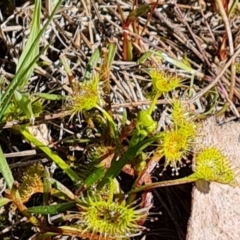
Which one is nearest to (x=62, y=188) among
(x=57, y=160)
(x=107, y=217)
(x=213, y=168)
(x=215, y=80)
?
(x=57, y=160)

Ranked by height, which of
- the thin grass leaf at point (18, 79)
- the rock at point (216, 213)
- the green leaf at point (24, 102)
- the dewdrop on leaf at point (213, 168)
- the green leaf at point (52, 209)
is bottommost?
the rock at point (216, 213)

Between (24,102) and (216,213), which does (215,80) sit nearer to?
(216,213)

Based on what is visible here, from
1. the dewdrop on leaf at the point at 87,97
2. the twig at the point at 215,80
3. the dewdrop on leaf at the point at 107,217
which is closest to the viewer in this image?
the dewdrop on leaf at the point at 107,217

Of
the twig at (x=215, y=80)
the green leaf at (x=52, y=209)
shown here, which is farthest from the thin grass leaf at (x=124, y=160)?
the twig at (x=215, y=80)

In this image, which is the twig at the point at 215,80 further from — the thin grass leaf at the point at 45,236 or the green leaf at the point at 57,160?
the thin grass leaf at the point at 45,236

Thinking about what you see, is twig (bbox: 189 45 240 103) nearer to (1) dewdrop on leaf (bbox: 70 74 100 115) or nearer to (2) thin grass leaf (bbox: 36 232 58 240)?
(1) dewdrop on leaf (bbox: 70 74 100 115)

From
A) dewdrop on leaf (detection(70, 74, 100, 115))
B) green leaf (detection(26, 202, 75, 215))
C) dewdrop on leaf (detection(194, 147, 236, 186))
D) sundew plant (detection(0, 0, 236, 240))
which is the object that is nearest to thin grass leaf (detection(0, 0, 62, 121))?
sundew plant (detection(0, 0, 236, 240))

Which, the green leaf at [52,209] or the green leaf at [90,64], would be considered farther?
the green leaf at [90,64]

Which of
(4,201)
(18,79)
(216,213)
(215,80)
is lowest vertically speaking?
(216,213)

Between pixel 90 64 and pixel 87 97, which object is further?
pixel 90 64

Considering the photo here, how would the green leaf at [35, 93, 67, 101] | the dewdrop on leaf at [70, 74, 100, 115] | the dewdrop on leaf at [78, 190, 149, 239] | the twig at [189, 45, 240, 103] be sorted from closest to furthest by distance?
the dewdrop on leaf at [78, 190, 149, 239] < the dewdrop on leaf at [70, 74, 100, 115] < the green leaf at [35, 93, 67, 101] < the twig at [189, 45, 240, 103]
